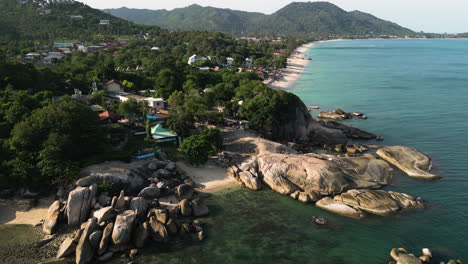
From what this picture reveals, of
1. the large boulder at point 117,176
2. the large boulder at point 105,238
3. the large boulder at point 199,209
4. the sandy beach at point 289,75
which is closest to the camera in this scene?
the large boulder at point 105,238

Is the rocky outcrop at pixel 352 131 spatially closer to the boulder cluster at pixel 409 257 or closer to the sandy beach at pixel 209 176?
the sandy beach at pixel 209 176

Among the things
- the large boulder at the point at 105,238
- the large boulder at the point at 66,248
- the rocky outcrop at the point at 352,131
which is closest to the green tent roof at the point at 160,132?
the large boulder at the point at 105,238

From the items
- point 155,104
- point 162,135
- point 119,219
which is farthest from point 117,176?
point 155,104

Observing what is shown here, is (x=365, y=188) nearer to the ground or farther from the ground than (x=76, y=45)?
nearer to the ground

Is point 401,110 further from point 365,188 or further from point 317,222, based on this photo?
point 317,222

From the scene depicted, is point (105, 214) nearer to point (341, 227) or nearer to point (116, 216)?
point (116, 216)

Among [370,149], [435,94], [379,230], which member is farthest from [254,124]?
[435,94]
